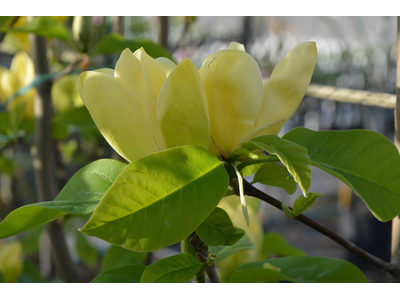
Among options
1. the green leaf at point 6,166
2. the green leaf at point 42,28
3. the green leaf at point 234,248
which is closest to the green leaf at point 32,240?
the green leaf at point 6,166

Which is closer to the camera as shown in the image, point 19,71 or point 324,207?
point 19,71

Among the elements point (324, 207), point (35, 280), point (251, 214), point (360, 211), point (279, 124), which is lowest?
point (324, 207)

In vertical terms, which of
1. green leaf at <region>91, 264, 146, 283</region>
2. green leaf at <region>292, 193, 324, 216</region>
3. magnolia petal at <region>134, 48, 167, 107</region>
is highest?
magnolia petal at <region>134, 48, 167, 107</region>

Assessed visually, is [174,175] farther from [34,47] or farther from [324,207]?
[324,207]

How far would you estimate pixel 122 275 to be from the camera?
1.00 ft

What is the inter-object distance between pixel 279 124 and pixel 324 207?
309cm

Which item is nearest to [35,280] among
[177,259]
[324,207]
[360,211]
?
[177,259]

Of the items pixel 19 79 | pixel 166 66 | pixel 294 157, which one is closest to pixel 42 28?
pixel 19 79

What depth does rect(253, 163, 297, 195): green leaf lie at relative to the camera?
11.4 inches

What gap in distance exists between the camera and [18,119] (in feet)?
2.21

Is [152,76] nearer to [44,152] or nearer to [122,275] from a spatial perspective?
[122,275]

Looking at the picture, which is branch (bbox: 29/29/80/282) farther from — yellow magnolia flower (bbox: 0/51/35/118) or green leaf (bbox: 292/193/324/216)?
green leaf (bbox: 292/193/324/216)

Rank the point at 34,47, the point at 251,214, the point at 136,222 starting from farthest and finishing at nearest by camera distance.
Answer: the point at 34,47 → the point at 251,214 → the point at 136,222

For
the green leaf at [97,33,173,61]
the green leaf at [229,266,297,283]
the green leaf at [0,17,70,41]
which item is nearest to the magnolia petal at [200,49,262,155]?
the green leaf at [229,266,297,283]
